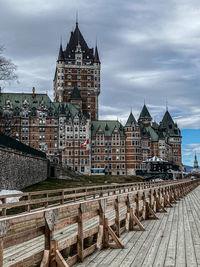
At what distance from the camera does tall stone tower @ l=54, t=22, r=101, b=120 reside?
120 m

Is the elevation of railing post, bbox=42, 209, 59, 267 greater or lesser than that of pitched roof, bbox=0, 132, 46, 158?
lesser

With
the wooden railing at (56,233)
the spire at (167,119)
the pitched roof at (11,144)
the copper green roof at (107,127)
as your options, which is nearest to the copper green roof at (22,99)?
the copper green roof at (107,127)

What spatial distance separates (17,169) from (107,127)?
73075 mm

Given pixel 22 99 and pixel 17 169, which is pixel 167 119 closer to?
pixel 22 99

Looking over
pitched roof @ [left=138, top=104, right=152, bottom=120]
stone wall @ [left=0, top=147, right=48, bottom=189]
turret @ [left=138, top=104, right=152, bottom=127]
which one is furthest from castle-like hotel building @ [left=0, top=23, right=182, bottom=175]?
stone wall @ [left=0, top=147, right=48, bottom=189]

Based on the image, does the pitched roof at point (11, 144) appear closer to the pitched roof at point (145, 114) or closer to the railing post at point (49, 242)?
the railing post at point (49, 242)

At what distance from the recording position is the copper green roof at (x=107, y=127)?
110 m

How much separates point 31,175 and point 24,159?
514 centimetres

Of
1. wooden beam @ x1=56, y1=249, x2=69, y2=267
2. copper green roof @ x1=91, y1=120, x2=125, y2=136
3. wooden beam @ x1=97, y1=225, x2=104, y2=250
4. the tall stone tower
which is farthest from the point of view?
the tall stone tower

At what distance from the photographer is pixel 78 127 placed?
102 metres

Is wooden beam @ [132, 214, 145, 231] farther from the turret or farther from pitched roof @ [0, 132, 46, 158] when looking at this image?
the turret

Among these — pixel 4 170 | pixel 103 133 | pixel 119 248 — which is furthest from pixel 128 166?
pixel 119 248

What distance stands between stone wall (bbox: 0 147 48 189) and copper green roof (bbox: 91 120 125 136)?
58414mm

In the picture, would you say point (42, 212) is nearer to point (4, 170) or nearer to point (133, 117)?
point (4, 170)
